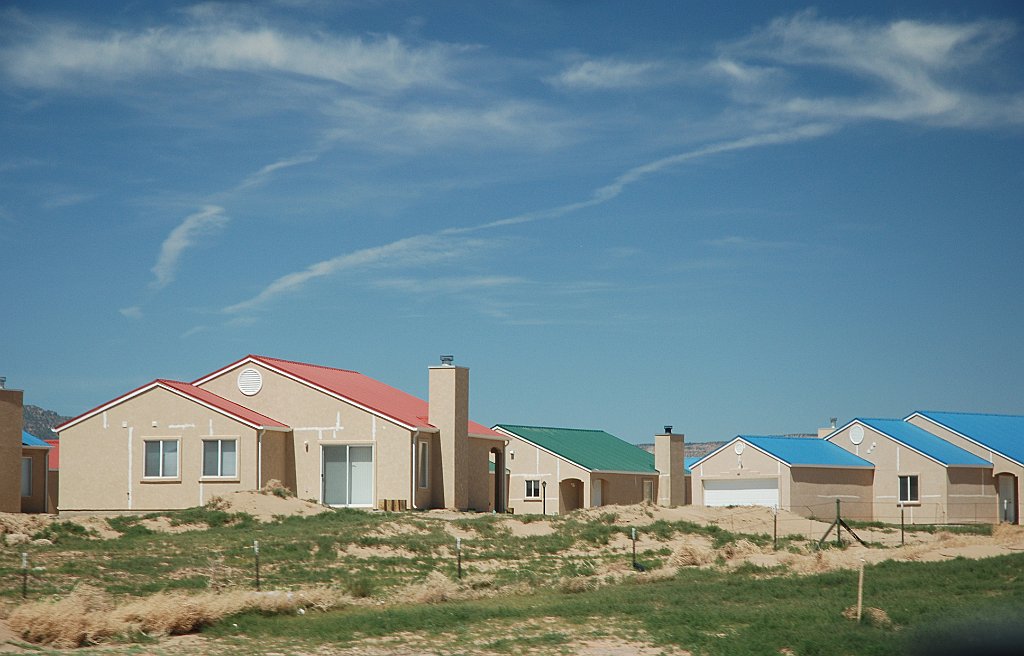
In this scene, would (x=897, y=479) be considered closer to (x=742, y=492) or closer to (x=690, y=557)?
(x=742, y=492)

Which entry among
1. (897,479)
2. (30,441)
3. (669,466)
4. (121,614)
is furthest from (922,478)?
(121,614)

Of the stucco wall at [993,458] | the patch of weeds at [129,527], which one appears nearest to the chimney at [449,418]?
the patch of weeds at [129,527]

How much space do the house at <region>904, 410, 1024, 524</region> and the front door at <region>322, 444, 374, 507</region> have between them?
88.6 feet

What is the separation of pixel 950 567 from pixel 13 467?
27.1 m

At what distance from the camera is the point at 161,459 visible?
125ft

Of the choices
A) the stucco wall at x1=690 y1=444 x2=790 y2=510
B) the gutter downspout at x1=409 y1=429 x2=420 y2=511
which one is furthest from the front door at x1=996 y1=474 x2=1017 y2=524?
the gutter downspout at x1=409 y1=429 x2=420 y2=511

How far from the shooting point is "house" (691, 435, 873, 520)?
1976 inches

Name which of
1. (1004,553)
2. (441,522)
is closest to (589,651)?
(1004,553)

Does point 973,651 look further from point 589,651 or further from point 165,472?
point 165,472

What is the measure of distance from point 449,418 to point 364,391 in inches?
145

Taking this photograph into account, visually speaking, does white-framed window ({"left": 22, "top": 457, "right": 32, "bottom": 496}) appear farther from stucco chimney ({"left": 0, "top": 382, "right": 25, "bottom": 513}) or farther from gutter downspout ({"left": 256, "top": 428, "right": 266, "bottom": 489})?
gutter downspout ({"left": 256, "top": 428, "right": 266, "bottom": 489})

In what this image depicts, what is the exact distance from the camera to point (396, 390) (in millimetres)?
46125

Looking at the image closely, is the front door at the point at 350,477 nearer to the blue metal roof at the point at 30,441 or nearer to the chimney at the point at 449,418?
the chimney at the point at 449,418

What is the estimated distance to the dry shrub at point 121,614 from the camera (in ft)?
56.7
